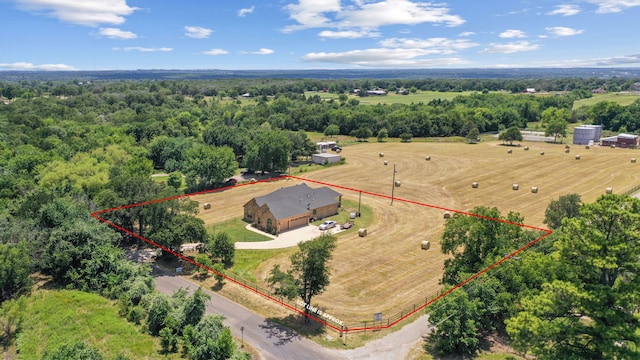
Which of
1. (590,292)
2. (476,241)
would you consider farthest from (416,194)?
(590,292)

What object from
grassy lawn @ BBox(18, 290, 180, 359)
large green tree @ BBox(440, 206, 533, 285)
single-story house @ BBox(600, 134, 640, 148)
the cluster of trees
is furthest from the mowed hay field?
the cluster of trees

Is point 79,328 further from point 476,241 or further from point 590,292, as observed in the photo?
point 590,292

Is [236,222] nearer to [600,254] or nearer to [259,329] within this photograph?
[259,329]

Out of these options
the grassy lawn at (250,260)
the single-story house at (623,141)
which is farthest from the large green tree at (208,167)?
the single-story house at (623,141)

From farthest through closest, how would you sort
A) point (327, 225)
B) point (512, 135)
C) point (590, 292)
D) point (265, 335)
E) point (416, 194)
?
point (512, 135)
point (416, 194)
point (327, 225)
point (265, 335)
point (590, 292)

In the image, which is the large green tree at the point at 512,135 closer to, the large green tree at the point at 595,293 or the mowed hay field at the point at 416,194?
the mowed hay field at the point at 416,194

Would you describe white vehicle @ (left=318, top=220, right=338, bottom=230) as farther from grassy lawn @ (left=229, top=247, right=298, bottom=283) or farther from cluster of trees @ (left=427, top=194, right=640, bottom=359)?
cluster of trees @ (left=427, top=194, right=640, bottom=359)
